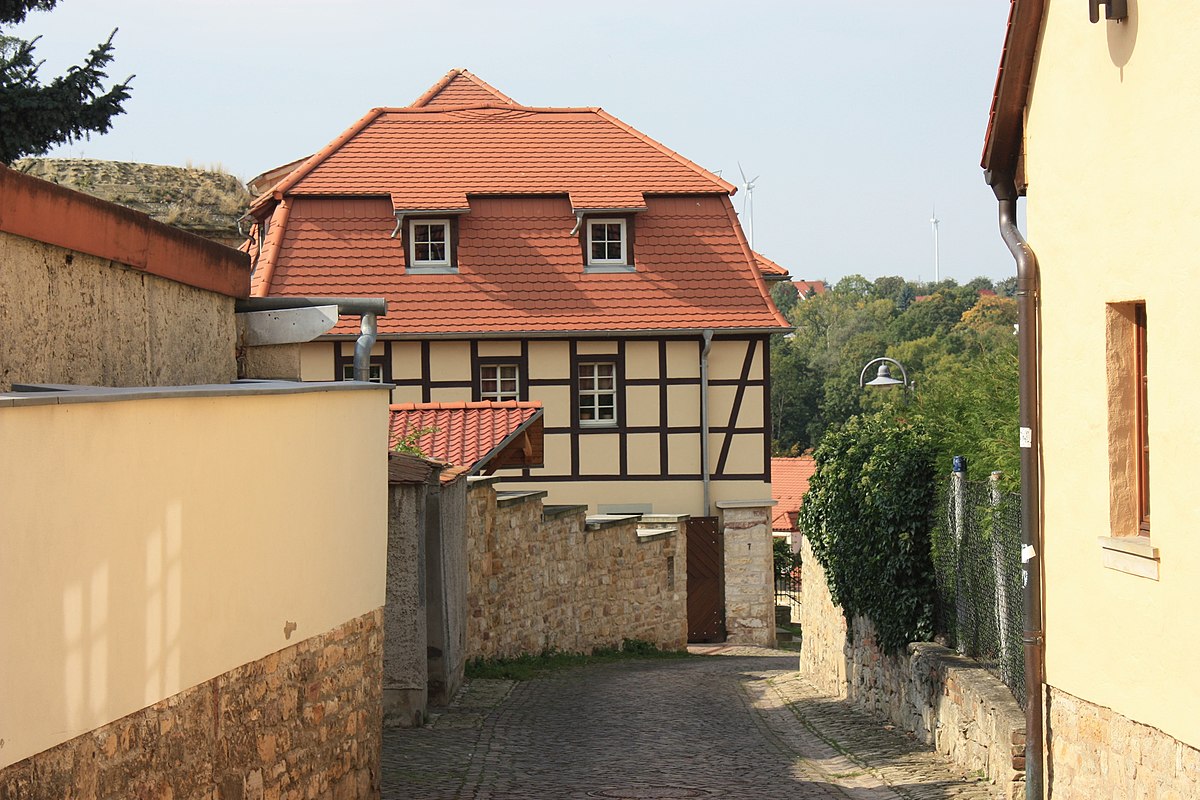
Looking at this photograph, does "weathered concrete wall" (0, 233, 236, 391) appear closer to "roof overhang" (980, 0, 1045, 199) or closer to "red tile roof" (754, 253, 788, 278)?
"roof overhang" (980, 0, 1045, 199)

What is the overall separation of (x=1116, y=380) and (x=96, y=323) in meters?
5.00

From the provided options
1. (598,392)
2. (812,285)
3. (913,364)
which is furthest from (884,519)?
(812,285)

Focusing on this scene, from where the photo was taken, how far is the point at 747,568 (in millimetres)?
26359

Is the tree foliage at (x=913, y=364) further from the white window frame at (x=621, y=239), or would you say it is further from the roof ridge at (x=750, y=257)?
the white window frame at (x=621, y=239)

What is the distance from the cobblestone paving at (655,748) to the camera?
→ 9727mm

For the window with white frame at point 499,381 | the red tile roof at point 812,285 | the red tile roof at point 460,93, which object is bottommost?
the window with white frame at point 499,381

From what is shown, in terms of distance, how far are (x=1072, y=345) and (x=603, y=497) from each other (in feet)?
60.1

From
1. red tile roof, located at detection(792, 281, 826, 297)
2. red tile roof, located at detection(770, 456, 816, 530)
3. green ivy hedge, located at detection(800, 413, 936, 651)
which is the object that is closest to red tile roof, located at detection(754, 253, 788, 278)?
green ivy hedge, located at detection(800, 413, 936, 651)

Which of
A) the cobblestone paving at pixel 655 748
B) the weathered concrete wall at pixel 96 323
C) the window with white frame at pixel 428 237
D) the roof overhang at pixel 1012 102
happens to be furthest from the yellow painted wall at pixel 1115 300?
the window with white frame at pixel 428 237

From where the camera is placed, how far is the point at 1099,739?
771 cm

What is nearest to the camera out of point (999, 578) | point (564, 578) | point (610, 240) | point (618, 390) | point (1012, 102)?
point (1012, 102)

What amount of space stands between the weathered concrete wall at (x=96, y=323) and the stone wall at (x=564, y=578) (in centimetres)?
673

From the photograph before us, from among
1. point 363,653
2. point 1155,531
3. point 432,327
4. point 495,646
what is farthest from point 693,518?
point 1155,531

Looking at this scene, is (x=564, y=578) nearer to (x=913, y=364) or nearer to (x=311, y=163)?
(x=311, y=163)
